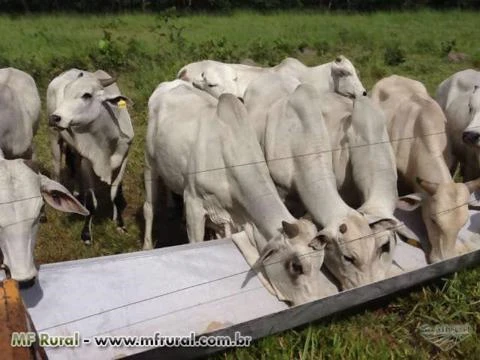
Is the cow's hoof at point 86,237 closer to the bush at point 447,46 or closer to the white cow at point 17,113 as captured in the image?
the white cow at point 17,113

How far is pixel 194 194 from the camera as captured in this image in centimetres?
492

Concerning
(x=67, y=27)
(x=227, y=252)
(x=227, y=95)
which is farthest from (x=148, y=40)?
(x=227, y=252)

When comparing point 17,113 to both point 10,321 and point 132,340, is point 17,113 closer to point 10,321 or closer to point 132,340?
point 132,340

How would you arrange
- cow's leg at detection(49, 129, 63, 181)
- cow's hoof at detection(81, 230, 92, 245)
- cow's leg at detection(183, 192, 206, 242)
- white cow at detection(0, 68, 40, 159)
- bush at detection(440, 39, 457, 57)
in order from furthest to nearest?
bush at detection(440, 39, 457, 57) < cow's leg at detection(49, 129, 63, 181) < cow's hoof at detection(81, 230, 92, 245) < white cow at detection(0, 68, 40, 159) < cow's leg at detection(183, 192, 206, 242)

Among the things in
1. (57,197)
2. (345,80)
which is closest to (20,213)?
(57,197)

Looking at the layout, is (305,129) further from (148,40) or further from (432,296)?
(148,40)

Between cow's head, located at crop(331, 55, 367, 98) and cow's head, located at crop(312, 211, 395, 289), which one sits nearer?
cow's head, located at crop(312, 211, 395, 289)

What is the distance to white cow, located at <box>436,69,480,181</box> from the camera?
211 inches

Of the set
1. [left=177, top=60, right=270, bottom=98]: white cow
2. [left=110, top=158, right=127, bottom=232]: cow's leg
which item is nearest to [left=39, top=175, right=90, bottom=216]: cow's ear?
[left=110, top=158, right=127, bottom=232]: cow's leg

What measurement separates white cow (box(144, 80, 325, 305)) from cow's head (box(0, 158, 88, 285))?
3.89 feet

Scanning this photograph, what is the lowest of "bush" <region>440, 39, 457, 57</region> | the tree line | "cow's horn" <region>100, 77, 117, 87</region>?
the tree line

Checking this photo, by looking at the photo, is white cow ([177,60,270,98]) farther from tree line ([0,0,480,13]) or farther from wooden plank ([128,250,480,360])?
tree line ([0,0,480,13])

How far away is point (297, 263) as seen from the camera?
398 centimetres

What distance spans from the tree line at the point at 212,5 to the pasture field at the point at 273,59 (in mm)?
1407
